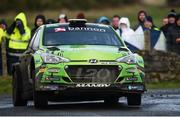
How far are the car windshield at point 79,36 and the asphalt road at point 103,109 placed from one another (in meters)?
1.24

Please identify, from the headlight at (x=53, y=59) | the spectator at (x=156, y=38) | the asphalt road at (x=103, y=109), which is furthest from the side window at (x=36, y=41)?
the spectator at (x=156, y=38)

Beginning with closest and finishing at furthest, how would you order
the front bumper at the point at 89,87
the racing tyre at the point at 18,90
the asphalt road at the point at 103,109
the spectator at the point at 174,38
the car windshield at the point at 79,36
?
the asphalt road at the point at 103,109 < the front bumper at the point at 89,87 < the car windshield at the point at 79,36 < the racing tyre at the point at 18,90 < the spectator at the point at 174,38

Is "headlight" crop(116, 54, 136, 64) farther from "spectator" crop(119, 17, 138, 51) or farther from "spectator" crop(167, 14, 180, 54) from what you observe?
"spectator" crop(119, 17, 138, 51)

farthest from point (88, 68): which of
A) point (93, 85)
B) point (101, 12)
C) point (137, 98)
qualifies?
point (101, 12)

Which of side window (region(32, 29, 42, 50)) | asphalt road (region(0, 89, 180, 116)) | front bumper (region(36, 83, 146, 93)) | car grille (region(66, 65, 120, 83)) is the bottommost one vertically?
asphalt road (region(0, 89, 180, 116))

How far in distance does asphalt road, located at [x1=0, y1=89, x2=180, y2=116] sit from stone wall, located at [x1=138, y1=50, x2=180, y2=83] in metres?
5.38

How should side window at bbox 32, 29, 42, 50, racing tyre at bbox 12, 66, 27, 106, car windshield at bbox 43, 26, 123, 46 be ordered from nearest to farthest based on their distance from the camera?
car windshield at bbox 43, 26, 123, 46 → side window at bbox 32, 29, 42, 50 → racing tyre at bbox 12, 66, 27, 106

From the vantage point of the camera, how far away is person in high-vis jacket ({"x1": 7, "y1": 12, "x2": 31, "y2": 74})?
25.6 meters

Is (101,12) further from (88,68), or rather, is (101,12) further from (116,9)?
(88,68)

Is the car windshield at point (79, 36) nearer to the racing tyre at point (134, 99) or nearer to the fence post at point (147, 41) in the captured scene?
the racing tyre at point (134, 99)

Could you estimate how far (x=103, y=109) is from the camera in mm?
17453

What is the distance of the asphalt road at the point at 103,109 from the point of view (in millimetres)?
16438

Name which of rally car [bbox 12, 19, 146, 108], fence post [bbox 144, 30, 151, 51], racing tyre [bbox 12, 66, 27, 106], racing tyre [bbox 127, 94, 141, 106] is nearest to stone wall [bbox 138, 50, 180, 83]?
fence post [bbox 144, 30, 151, 51]

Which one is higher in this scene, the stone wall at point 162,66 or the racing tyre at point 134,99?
the stone wall at point 162,66
